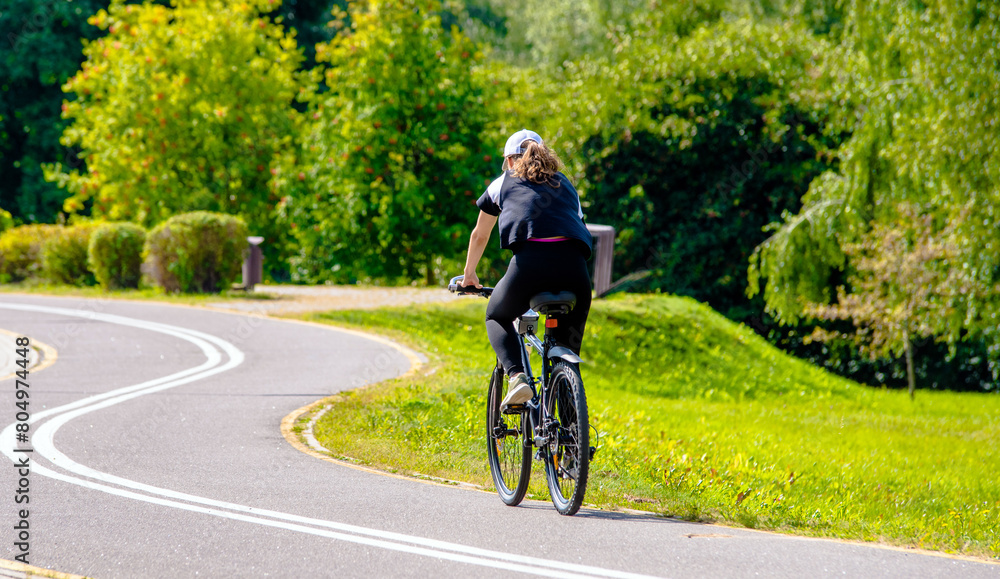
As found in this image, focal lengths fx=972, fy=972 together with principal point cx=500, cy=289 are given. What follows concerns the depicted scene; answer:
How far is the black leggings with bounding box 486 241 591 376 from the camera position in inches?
205

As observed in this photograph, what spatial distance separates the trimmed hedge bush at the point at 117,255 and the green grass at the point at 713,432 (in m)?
6.27

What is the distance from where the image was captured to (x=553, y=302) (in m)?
5.17

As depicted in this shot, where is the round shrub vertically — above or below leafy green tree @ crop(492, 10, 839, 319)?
below

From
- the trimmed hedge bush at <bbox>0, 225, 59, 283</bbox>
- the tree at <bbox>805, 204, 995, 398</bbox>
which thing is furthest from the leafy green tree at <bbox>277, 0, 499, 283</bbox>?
the tree at <bbox>805, 204, 995, 398</bbox>

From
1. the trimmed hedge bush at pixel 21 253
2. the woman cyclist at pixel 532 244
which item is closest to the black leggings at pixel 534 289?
the woman cyclist at pixel 532 244

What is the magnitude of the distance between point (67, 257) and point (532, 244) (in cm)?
1772

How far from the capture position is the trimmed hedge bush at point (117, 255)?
63.0ft

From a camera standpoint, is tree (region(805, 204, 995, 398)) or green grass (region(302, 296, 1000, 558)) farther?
tree (region(805, 204, 995, 398))

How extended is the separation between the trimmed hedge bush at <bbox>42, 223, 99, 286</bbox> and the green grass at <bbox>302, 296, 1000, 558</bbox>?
7.97 meters

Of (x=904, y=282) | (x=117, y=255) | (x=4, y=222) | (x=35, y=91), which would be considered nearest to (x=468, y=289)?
(x=904, y=282)

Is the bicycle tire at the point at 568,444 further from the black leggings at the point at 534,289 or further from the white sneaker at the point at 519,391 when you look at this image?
the black leggings at the point at 534,289

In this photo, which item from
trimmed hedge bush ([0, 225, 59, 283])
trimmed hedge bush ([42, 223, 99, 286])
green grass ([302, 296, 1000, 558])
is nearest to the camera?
green grass ([302, 296, 1000, 558])

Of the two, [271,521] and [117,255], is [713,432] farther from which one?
[117,255]

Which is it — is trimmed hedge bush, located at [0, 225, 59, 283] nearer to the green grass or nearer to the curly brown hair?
the green grass
